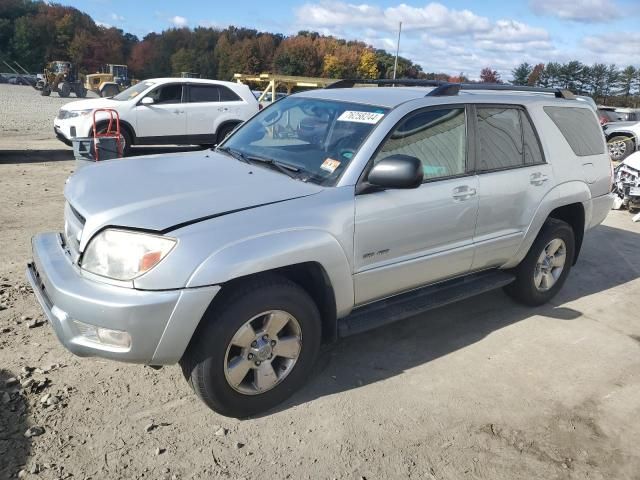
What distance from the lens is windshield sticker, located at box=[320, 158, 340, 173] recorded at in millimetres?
3312

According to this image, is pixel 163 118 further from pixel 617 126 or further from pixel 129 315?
pixel 617 126

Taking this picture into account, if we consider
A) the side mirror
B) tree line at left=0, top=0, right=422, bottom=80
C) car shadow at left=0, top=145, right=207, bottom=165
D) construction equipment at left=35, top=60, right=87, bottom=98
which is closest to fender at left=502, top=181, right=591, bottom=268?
the side mirror

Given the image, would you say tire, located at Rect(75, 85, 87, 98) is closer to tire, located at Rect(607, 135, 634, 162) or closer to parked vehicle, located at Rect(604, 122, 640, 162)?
parked vehicle, located at Rect(604, 122, 640, 162)

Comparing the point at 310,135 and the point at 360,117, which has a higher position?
the point at 360,117

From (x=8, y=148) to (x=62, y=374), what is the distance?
10444mm

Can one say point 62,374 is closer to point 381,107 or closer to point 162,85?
point 381,107

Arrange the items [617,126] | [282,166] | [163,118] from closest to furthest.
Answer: [282,166], [163,118], [617,126]

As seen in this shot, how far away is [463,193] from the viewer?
3.74 meters

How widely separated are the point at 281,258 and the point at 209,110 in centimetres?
1000

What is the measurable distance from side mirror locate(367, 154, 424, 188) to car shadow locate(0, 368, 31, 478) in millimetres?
2350

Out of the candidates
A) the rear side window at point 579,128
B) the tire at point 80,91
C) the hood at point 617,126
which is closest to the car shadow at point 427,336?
the rear side window at point 579,128

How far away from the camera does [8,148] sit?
11.8 m

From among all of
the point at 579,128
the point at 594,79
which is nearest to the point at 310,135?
the point at 579,128

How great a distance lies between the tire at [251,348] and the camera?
277 cm
